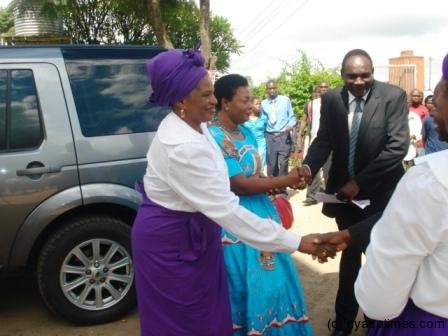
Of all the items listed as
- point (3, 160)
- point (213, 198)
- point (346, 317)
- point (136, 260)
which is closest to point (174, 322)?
point (136, 260)

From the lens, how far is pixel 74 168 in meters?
3.61

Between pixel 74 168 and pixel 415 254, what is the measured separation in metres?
2.76

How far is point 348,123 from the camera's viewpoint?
11.0 feet

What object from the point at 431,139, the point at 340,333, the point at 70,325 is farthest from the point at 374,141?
the point at 431,139

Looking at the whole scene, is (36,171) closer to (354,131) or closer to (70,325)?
(70,325)

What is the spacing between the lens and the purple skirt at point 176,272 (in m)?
2.26

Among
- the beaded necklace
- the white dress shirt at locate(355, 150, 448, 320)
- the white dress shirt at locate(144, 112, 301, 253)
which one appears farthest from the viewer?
the beaded necklace

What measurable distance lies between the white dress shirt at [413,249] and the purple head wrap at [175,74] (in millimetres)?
1136

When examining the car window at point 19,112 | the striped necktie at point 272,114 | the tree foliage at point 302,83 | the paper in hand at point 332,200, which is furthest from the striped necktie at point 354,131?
the tree foliage at point 302,83

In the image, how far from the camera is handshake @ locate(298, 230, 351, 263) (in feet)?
7.82

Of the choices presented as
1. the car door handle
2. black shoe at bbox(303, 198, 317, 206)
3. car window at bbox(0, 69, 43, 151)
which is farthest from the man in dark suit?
black shoe at bbox(303, 198, 317, 206)

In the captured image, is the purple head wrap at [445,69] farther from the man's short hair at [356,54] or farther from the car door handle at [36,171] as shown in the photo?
the car door handle at [36,171]

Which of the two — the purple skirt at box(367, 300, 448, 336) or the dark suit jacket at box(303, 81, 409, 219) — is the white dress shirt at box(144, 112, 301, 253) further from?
the dark suit jacket at box(303, 81, 409, 219)

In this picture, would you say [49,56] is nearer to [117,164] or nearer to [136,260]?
[117,164]
